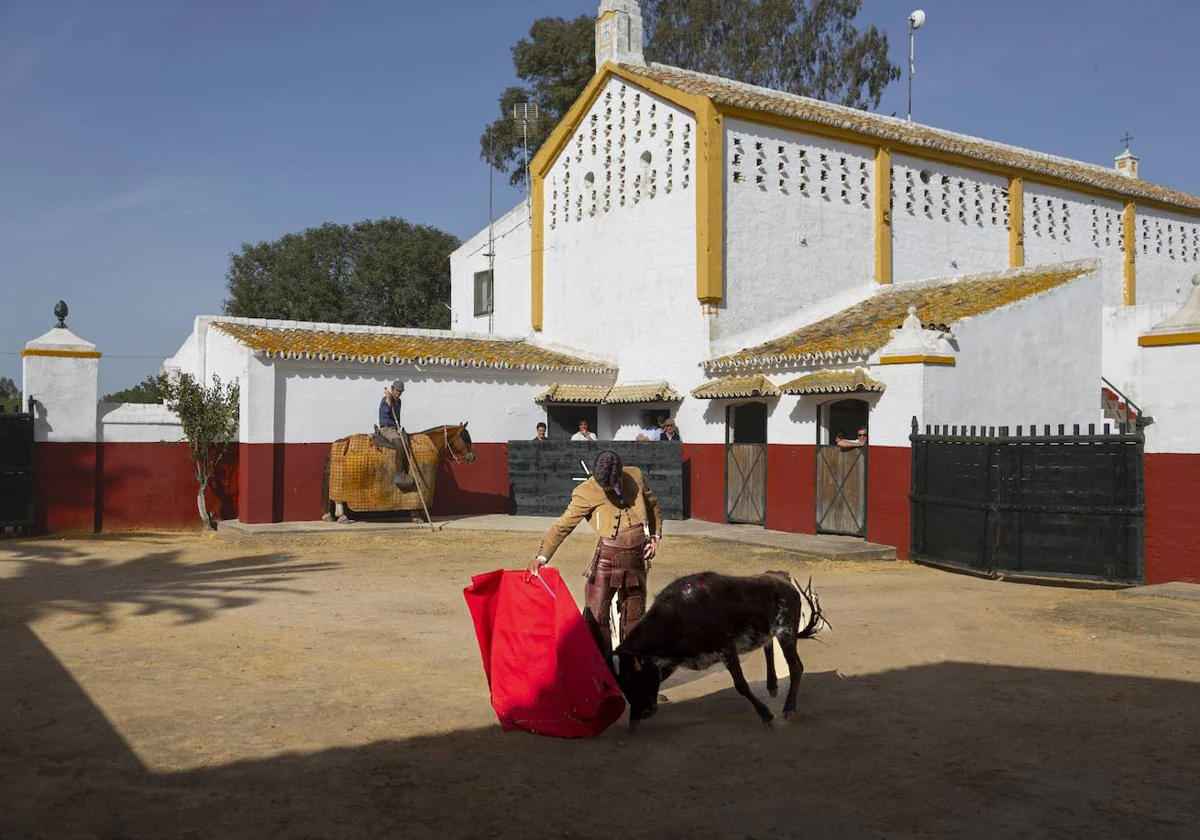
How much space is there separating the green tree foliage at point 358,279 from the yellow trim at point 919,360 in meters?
33.3

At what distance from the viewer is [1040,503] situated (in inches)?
493

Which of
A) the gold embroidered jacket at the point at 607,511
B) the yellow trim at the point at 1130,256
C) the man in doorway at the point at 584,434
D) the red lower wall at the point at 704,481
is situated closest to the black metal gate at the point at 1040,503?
the red lower wall at the point at 704,481

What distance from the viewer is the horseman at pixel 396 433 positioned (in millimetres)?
18266

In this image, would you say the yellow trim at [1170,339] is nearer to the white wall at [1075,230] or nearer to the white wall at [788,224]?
the white wall at [788,224]

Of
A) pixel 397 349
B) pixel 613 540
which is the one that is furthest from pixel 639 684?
pixel 397 349

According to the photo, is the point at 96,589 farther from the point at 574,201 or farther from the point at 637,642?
the point at 574,201

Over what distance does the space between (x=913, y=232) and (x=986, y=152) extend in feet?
9.84

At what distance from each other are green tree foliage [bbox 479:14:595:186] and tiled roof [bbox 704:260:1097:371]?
1934cm

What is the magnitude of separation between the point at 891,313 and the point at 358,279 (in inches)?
1298

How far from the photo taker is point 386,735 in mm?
6281

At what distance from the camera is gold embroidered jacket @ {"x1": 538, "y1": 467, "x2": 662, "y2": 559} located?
283 inches

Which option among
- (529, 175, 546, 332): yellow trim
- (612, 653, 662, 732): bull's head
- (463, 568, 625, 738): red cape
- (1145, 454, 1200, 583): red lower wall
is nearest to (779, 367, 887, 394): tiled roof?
(1145, 454, 1200, 583): red lower wall

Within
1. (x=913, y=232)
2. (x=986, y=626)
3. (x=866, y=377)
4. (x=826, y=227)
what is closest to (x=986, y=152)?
(x=913, y=232)

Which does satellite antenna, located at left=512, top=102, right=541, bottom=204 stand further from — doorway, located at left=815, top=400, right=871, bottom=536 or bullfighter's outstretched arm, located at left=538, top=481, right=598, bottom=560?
bullfighter's outstretched arm, located at left=538, top=481, right=598, bottom=560
